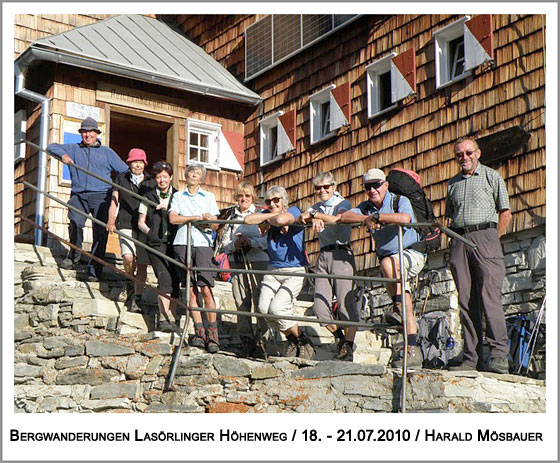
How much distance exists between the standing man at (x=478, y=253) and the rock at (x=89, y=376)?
2893mm

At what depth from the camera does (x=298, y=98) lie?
14.9m

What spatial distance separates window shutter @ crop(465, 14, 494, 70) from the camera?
11.5 metres

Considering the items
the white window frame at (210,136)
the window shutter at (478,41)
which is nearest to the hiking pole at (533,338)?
the window shutter at (478,41)

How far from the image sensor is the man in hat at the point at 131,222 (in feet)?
30.5

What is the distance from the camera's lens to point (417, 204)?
789 cm

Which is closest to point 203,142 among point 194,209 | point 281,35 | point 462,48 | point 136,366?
point 281,35

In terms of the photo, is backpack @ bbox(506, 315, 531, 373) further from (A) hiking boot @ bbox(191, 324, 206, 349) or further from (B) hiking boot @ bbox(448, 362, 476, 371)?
(A) hiking boot @ bbox(191, 324, 206, 349)

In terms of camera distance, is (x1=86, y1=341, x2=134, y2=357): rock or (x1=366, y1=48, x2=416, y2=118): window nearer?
(x1=86, y1=341, x2=134, y2=357): rock

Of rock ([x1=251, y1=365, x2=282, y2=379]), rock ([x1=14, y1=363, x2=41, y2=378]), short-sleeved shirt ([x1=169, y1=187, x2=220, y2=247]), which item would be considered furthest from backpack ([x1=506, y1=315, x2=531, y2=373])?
rock ([x1=14, y1=363, x2=41, y2=378])

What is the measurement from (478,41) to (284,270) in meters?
5.21

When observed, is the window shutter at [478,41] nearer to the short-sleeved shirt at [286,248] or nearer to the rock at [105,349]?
the short-sleeved shirt at [286,248]

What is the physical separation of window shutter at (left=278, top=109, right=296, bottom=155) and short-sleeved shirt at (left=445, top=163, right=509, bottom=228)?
7.13m

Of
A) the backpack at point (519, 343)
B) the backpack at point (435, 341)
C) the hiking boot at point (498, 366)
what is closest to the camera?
the hiking boot at point (498, 366)

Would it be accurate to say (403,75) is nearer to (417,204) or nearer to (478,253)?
(417,204)
